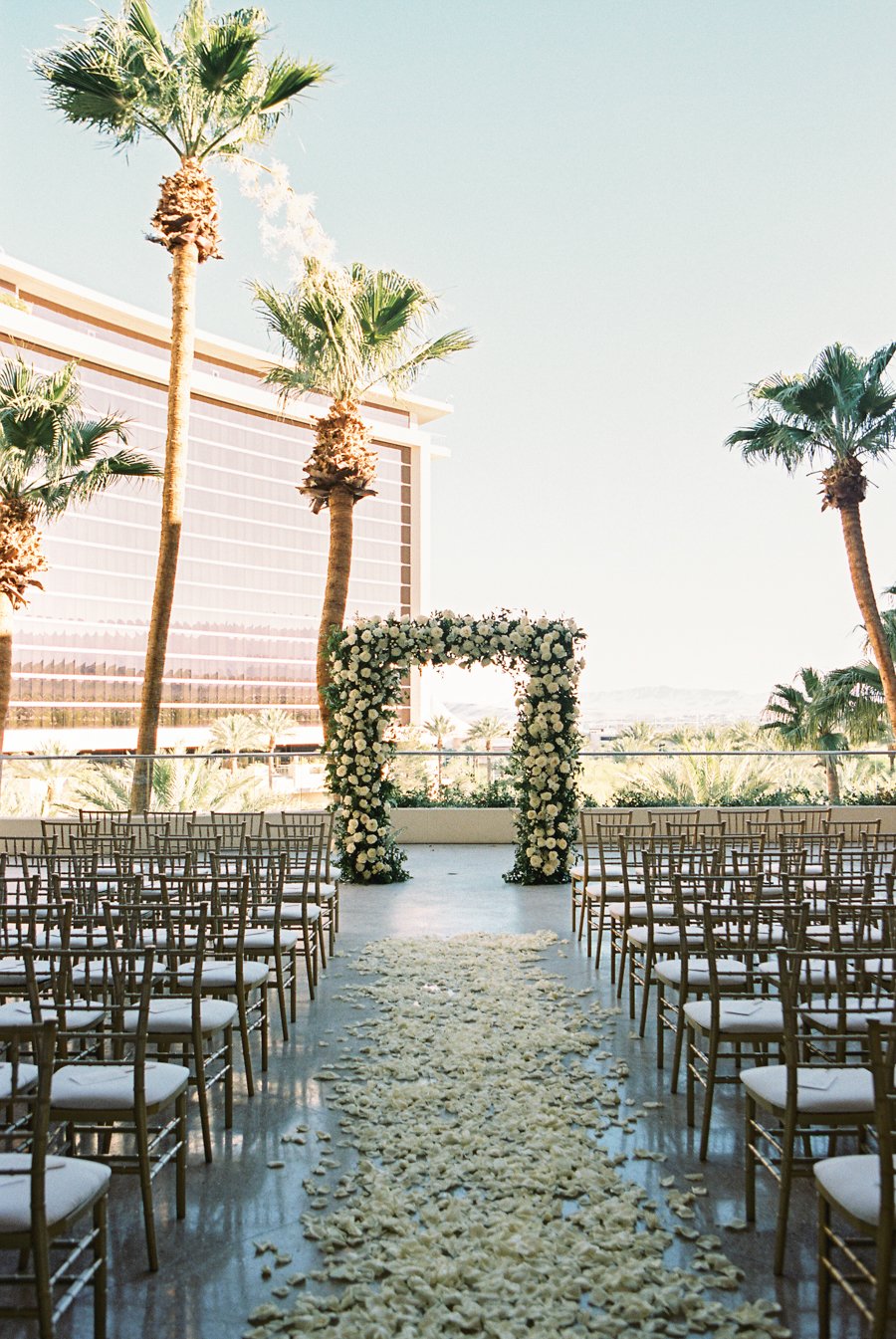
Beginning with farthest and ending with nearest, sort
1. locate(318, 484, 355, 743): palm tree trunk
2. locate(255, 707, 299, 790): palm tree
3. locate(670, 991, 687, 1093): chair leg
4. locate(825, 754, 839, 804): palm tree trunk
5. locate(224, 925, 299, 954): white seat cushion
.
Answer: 1. locate(255, 707, 299, 790): palm tree
2. locate(318, 484, 355, 743): palm tree trunk
3. locate(825, 754, 839, 804): palm tree trunk
4. locate(224, 925, 299, 954): white seat cushion
5. locate(670, 991, 687, 1093): chair leg

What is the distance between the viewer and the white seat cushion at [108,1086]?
9.93 feet

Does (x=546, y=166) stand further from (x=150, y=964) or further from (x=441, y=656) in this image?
(x=150, y=964)

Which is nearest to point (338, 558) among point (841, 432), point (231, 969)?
point (841, 432)

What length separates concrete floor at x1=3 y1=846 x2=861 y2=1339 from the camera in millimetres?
2744

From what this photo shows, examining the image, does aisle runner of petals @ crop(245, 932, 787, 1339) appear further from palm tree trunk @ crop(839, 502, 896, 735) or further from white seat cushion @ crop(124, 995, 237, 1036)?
palm tree trunk @ crop(839, 502, 896, 735)

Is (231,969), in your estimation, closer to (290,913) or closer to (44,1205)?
(290,913)

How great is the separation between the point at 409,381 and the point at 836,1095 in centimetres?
1369

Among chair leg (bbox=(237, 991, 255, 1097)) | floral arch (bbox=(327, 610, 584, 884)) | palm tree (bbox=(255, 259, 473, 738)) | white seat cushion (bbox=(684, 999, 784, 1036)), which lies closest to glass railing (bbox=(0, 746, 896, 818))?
palm tree (bbox=(255, 259, 473, 738))

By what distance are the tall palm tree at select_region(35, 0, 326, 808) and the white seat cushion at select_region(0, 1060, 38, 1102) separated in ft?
28.1

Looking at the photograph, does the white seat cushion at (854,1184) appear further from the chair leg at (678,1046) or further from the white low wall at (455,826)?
the white low wall at (455,826)

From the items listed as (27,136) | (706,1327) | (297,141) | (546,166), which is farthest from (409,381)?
(546,166)

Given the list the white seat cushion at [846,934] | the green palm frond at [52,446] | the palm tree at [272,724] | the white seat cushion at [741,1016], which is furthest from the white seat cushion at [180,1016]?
the palm tree at [272,724]

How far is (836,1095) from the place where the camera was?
3.00 m

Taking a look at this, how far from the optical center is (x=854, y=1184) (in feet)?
8.30
